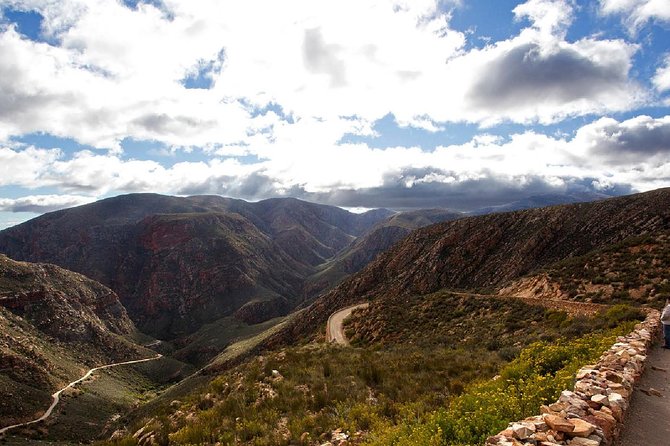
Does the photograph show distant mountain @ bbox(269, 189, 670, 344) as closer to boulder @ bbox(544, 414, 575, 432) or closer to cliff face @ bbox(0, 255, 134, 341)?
boulder @ bbox(544, 414, 575, 432)

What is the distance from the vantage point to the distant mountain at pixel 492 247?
56031 millimetres

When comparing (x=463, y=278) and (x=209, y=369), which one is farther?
(x=209, y=369)

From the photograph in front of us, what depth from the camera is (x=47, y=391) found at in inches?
2630

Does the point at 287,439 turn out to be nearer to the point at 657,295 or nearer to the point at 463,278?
the point at 657,295

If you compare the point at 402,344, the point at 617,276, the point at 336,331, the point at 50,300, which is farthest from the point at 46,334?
the point at 617,276

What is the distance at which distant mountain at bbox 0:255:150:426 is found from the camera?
208 ft

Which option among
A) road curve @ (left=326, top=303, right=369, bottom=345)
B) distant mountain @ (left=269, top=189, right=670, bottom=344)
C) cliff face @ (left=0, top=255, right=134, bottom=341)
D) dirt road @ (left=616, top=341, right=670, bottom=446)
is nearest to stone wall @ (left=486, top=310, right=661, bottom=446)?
dirt road @ (left=616, top=341, right=670, bottom=446)

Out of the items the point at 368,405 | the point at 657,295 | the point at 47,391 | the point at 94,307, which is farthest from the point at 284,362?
the point at 94,307

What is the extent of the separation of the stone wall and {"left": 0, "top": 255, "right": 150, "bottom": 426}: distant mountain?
73448 mm

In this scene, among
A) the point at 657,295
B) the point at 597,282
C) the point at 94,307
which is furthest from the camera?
the point at 94,307

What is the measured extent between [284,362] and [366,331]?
23139 millimetres

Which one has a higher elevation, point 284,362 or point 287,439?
point 287,439

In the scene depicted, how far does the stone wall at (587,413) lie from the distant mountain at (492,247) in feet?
154

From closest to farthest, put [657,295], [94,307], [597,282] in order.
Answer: [657,295]
[597,282]
[94,307]
